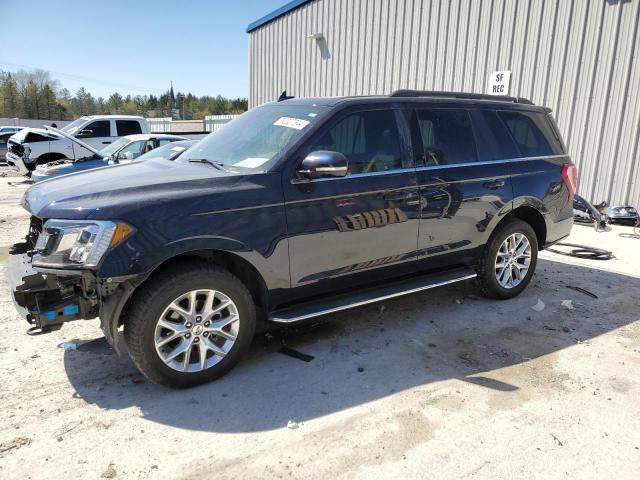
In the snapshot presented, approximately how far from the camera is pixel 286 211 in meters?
3.43

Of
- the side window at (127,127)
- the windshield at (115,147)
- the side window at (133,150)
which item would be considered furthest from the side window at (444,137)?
the side window at (127,127)

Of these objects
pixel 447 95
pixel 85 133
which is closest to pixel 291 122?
pixel 447 95

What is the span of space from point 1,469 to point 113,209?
4.83 feet

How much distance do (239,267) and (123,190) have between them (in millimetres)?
927

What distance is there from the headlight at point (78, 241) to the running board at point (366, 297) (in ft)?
4.05

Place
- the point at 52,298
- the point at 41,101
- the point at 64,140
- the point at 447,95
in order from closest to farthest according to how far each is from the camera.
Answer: the point at 52,298, the point at 447,95, the point at 64,140, the point at 41,101

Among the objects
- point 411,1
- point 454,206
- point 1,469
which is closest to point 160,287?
point 1,469

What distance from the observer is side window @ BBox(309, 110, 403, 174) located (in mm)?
3762

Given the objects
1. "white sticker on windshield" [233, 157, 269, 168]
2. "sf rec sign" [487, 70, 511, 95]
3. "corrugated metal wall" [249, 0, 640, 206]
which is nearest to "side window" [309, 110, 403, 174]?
"white sticker on windshield" [233, 157, 269, 168]

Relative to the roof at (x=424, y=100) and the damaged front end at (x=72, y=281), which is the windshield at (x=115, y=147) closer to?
the roof at (x=424, y=100)

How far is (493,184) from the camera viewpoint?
4.68 metres

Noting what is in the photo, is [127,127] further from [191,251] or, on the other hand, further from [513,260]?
[191,251]

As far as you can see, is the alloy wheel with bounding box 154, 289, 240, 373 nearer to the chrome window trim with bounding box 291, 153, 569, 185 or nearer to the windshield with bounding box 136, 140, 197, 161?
the chrome window trim with bounding box 291, 153, 569, 185

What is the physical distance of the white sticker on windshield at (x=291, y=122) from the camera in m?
3.74
